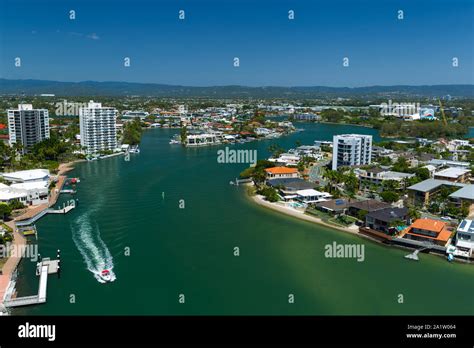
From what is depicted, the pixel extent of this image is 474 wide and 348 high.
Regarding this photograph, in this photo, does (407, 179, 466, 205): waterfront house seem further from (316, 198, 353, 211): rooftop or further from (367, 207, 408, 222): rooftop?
(367, 207, 408, 222): rooftop

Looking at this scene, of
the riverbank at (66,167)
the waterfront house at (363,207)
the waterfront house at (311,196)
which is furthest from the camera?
the riverbank at (66,167)

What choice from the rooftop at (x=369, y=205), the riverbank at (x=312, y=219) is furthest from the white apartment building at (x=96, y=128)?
the rooftop at (x=369, y=205)

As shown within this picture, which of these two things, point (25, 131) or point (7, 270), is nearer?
point (7, 270)

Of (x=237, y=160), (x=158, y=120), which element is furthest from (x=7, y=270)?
(x=158, y=120)

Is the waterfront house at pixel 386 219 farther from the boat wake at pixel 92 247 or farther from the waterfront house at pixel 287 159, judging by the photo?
the waterfront house at pixel 287 159

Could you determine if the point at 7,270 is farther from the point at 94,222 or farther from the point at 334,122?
the point at 334,122

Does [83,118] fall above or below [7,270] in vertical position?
above
